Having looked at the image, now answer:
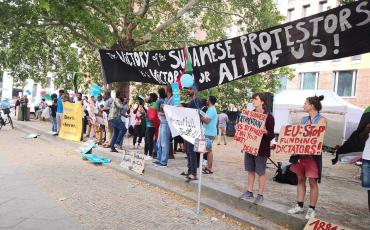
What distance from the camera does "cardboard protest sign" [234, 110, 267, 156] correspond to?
6.12 metres

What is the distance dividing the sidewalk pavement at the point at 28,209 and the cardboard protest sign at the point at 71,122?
22.9 ft

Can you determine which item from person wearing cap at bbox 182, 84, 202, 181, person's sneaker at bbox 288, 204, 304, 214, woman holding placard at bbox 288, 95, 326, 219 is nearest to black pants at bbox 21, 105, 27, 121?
person wearing cap at bbox 182, 84, 202, 181

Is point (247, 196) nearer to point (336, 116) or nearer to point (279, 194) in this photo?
point (279, 194)

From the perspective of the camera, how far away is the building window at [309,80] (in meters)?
35.8

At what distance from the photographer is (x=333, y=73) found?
34.1 meters

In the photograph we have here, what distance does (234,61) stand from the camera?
6.80 meters

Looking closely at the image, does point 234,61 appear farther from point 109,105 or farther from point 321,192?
point 109,105

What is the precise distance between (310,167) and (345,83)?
30.4 metres

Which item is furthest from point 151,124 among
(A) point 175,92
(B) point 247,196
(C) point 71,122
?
(C) point 71,122

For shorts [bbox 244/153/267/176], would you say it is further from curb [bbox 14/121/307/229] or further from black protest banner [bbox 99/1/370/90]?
black protest banner [bbox 99/1/370/90]

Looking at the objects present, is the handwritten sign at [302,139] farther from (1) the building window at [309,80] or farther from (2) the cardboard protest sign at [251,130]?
(1) the building window at [309,80]

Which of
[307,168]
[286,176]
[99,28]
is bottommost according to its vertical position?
[286,176]

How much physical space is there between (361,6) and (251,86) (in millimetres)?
22163

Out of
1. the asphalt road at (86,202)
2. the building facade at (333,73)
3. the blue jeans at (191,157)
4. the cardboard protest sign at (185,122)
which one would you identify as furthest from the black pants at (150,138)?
the building facade at (333,73)
